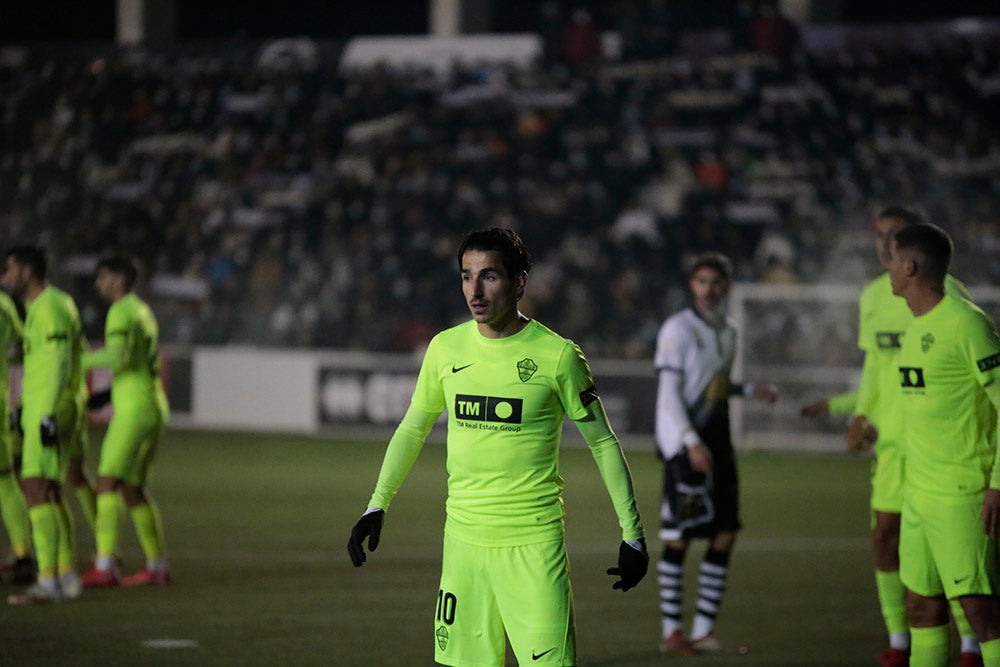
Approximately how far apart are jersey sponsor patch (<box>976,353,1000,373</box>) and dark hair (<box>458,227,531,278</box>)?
2.00 metres

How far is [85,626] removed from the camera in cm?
884

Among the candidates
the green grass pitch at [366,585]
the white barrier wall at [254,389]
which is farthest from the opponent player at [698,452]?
the white barrier wall at [254,389]

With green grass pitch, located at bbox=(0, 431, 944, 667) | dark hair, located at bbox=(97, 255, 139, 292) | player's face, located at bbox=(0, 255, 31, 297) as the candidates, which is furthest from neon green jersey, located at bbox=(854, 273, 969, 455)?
player's face, located at bbox=(0, 255, 31, 297)

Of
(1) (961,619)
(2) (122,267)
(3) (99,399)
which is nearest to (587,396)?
(1) (961,619)

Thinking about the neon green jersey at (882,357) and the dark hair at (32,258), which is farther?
the dark hair at (32,258)

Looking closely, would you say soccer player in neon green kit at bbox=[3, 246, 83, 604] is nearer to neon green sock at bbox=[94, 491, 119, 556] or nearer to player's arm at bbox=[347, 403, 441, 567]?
neon green sock at bbox=[94, 491, 119, 556]

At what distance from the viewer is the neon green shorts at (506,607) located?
5.16 metres

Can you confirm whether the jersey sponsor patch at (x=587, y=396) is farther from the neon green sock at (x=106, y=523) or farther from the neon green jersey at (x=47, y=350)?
the neon green sock at (x=106, y=523)

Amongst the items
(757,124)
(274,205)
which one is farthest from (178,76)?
(757,124)

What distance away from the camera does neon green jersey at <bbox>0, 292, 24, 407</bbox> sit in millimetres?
9555

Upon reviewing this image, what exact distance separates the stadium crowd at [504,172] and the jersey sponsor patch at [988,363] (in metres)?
15.4

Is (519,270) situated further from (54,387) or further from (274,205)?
(274,205)

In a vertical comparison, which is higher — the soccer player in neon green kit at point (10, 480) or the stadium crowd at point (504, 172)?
the stadium crowd at point (504, 172)

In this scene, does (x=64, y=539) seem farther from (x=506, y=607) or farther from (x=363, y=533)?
(x=506, y=607)
